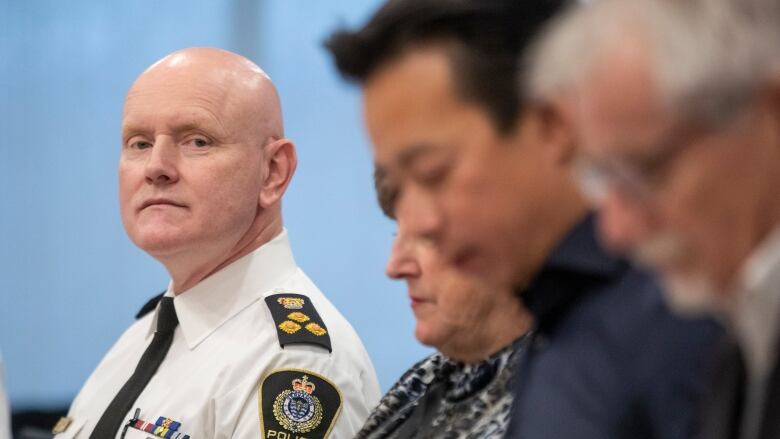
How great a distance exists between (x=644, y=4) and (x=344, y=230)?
3.09 m

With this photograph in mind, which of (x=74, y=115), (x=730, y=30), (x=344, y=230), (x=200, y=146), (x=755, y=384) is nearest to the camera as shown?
(x=730, y=30)

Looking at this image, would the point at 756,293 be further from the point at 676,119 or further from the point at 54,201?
the point at 54,201

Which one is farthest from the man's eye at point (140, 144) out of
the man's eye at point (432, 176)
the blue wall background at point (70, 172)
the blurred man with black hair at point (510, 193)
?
the blue wall background at point (70, 172)

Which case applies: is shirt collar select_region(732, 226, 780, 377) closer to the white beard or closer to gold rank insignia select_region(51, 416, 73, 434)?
the white beard

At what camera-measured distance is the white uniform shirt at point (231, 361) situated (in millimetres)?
2049

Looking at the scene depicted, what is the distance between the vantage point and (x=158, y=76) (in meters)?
2.38

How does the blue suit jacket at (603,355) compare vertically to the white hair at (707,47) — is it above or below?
below

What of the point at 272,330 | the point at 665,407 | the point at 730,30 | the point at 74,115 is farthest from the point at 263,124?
the point at 74,115

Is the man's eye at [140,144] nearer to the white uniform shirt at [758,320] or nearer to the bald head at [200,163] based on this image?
the bald head at [200,163]

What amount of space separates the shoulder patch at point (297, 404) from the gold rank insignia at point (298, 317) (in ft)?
0.48

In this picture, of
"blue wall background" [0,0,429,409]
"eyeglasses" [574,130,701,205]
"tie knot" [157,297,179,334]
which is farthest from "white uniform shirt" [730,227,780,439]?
"blue wall background" [0,0,429,409]

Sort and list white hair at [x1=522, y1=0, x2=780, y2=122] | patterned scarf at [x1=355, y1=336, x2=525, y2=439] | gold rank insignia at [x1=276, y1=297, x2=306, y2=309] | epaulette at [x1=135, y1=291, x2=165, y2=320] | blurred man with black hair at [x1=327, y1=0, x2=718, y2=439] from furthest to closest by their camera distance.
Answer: epaulette at [x1=135, y1=291, x2=165, y2=320]
gold rank insignia at [x1=276, y1=297, x2=306, y2=309]
patterned scarf at [x1=355, y1=336, x2=525, y2=439]
blurred man with black hair at [x1=327, y1=0, x2=718, y2=439]
white hair at [x1=522, y1=0, x2=780, y2=122]

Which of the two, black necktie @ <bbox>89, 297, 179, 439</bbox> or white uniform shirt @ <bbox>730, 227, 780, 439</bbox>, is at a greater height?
white uniform shirt @ <bbox>730, 227, 780, 439</bbox>

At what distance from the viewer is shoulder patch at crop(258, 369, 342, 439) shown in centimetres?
196
